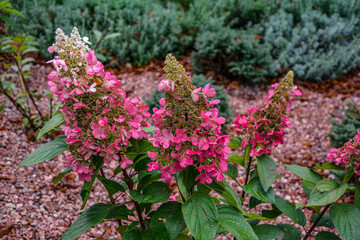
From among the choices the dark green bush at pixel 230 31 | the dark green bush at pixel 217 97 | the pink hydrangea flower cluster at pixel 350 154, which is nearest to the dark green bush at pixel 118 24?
the dark green bush at pixel 230 31

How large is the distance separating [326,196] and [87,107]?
1153 mm

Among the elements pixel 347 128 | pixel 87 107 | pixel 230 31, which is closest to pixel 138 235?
pixel 87 107

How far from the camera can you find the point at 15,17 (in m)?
4.59

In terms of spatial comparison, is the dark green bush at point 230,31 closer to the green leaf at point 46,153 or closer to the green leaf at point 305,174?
the green leaf at point 305,174

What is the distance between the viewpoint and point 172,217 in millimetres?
1263

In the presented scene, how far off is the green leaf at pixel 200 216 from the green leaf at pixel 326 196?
1.80 feet

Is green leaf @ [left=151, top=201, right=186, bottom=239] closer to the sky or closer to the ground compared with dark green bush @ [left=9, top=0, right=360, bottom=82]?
closer to the sky

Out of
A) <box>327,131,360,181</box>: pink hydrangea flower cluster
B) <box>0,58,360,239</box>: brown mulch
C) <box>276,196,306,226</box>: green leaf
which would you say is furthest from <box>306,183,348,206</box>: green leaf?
<box>0,58,360,239</box>: brown mulch

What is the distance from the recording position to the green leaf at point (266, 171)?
4.72ft

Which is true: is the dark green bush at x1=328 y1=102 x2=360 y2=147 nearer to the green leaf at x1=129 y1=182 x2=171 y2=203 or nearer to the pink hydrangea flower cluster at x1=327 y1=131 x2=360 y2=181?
the pink hydrangea flower cluster at x1=327 y1=131 x2=360 y2=181

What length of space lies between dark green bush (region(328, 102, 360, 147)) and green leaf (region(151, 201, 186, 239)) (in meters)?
2.23

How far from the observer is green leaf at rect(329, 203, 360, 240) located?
1365 millimetres

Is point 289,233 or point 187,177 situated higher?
point 187,177

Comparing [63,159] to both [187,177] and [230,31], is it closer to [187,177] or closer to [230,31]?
[187,177]
